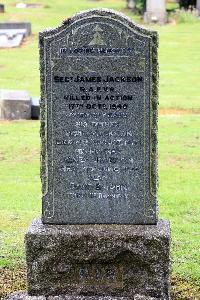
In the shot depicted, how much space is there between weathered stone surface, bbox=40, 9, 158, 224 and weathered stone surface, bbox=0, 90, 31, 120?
1012 cm

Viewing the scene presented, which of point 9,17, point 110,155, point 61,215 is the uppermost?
point 110,155

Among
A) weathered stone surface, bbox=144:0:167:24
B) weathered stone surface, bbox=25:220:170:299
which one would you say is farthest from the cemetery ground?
weathered stone surface, bbox=144:0:167:24

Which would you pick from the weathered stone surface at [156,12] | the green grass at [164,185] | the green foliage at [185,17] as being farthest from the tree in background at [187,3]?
the green grass at [164,185]

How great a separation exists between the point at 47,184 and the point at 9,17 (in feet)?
136

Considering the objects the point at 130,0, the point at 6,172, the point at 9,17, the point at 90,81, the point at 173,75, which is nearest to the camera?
the point at 90,81

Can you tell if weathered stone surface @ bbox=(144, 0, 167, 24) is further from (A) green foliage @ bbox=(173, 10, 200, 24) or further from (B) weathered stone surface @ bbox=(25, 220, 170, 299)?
(B) weathered stone surface @ bbox=(25, 220, 170, 299)

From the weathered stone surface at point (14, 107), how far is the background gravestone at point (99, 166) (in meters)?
10.1

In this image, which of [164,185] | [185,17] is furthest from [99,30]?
[185,17]

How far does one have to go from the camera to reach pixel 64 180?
6.41 m

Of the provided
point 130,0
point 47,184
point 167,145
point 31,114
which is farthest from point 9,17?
point 47,184

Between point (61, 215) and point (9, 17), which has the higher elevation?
point (61, 215)

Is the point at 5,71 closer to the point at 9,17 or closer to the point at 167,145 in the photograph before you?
the point at 167,145

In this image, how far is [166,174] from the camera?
11805 millimetres

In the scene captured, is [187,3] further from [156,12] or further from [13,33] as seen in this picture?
[13,33]
